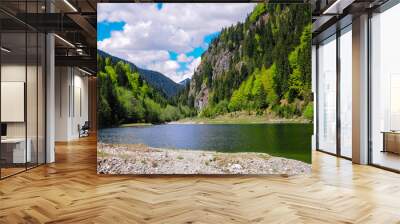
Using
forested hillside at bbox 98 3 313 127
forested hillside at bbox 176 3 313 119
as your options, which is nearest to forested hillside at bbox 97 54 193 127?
forested hillside at bbox 98 3 313 127

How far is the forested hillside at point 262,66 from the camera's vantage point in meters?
6.58

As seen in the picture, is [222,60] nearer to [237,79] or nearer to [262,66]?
[237,79]

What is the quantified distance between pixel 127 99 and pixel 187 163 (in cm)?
147

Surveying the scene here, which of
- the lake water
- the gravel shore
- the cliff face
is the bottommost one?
the gravel shore

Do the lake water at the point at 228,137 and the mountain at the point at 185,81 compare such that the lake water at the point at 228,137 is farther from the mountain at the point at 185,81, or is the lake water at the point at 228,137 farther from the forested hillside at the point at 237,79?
the mountain at the point at 185,81

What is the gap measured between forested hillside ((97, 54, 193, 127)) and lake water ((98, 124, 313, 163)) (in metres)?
0.20

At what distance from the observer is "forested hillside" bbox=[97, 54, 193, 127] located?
659 centimetres

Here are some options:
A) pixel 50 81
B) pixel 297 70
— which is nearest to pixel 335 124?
pixel 297 70

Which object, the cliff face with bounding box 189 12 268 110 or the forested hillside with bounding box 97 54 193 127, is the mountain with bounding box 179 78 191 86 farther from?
the forested hillside with bounding box 97 54 193 127

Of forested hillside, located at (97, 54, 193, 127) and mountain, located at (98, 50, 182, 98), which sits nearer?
forested hillside, located at (97, 54, 193, 127)

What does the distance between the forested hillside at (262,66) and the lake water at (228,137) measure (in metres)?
0.29

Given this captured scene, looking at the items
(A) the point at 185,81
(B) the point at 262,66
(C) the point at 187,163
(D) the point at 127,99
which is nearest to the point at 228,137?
(C) the point at 187,163

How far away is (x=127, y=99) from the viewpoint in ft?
22.1

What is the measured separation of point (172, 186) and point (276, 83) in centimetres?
247
